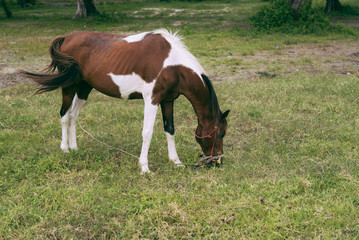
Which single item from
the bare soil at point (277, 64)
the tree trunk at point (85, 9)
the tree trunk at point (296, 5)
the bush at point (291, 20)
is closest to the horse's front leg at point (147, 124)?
the bare soil at point (277, 64)

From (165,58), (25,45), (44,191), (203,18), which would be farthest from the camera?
(203,18)

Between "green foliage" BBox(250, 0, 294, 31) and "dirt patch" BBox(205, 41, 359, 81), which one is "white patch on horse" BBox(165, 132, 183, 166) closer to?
"dirt patch" BBox(205, 41, 359, 81)

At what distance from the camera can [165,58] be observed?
14.1 feet

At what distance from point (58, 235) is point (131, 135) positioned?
8.84 feet

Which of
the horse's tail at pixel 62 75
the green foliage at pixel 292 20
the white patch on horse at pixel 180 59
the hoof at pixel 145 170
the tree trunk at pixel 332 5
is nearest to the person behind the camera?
the white patch on horse at pixel 180 59

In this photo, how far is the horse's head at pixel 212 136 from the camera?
4480 millimetres

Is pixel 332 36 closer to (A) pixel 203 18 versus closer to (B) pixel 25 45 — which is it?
(A) pixel 203 18

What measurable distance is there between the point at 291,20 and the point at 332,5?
797cm

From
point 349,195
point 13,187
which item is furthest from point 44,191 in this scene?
point 349,195

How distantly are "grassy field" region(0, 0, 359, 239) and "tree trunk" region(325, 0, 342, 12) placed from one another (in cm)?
1297

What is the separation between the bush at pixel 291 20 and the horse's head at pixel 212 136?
11.4 m

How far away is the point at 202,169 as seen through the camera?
15.3ft

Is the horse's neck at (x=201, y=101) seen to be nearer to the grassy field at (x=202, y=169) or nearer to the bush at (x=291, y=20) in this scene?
the grassy field at (x=202, y=169)

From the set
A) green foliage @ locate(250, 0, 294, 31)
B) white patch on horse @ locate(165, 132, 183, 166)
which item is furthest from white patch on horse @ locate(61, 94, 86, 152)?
green foliage @ locate(250, 0, 294, 31)
